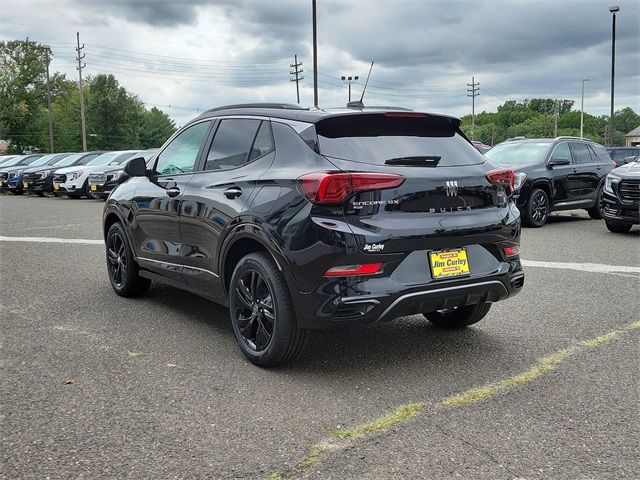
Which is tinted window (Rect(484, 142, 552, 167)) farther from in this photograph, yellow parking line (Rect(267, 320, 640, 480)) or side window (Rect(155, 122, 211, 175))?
side window (Rect(155, 122, 211, 175))

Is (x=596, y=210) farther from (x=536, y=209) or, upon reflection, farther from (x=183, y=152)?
(x=183, y=152)

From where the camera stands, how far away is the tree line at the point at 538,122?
121m

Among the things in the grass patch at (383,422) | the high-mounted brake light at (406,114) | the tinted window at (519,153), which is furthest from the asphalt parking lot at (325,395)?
the tinted window at (519,153)

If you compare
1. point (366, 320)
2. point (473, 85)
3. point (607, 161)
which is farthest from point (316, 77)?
point (473, 85)

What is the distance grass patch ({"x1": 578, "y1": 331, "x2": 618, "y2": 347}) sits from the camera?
466 cm

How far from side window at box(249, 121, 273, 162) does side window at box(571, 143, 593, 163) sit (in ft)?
33.8

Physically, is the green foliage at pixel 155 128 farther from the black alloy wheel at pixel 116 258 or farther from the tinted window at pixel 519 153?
the black alloy wheel at pixel 116 258

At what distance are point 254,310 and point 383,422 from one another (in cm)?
127

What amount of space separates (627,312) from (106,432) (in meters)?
4.38

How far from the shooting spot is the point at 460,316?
5.02m

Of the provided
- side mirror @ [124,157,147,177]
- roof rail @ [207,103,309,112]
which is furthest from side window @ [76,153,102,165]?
roof rail @ [207,103,309,112]

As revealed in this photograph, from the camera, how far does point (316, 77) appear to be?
94.5ft

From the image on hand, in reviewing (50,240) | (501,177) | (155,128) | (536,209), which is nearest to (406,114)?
(501,177)

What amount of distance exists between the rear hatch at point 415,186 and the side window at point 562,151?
357 inches
